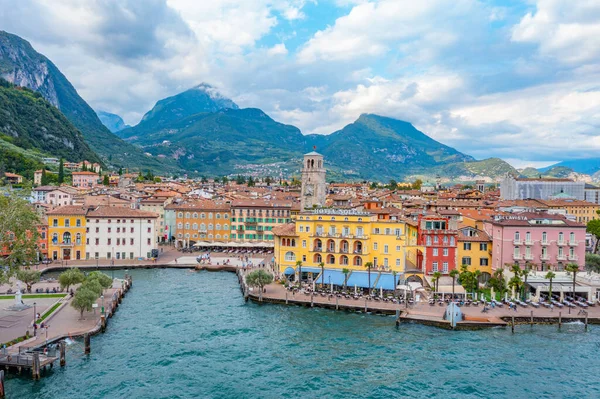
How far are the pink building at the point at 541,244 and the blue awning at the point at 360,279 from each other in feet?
51.3

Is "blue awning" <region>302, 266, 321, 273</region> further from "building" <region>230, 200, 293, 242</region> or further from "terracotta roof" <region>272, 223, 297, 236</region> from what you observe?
"building" <region>230, 200, 293, 242</region>

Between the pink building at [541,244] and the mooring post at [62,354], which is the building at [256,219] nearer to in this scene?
the pink building at [541,244]

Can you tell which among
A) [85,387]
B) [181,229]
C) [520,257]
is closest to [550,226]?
[520,257]

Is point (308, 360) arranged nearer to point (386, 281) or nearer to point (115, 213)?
point (386, 281)

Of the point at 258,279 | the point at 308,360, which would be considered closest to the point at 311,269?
the point at 258,279

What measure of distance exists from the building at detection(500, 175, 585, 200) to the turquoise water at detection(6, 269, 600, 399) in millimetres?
133727

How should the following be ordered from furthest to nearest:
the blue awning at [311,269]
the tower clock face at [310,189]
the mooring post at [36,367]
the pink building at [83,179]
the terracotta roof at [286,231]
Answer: the pink building at [83,179]
the tower clock face at [310,189]
the terracotta roof at [286,231]
the blue awning at [311,269]
the mooring post at [36,367]

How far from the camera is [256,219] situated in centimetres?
9656

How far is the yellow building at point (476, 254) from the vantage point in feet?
199

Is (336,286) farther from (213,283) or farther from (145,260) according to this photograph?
(145,260)

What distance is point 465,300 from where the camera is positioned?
52688 mm

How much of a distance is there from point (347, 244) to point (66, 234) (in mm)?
48393

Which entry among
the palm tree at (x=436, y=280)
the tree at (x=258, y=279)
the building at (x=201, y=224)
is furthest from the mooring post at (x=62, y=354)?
the building at (x=201, y=224)

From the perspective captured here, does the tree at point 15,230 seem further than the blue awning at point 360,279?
No
